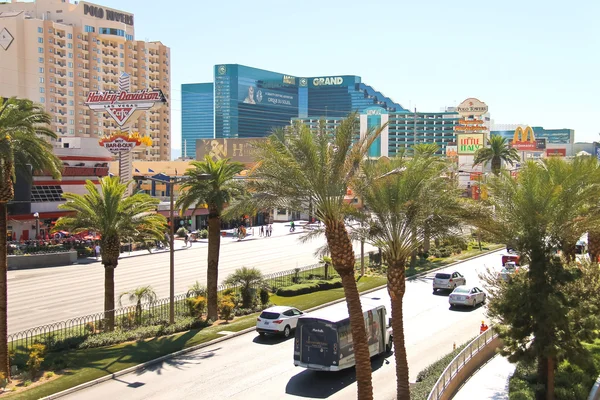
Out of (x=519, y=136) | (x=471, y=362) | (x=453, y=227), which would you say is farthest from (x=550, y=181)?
(x=519, y=136)

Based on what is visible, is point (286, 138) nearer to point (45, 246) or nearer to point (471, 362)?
point (471, 362)

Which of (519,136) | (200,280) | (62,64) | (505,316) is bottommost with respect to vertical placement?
(200,280)

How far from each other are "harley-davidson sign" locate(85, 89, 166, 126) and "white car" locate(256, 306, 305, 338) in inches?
1640

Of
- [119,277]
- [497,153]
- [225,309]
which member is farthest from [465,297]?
[497,153]

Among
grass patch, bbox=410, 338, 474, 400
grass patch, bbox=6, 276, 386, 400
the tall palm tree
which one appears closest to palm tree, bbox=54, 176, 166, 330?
grass patch, bbox=6, 276, 386, 400

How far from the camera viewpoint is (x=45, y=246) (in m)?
50.8

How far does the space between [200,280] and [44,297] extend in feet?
35.3

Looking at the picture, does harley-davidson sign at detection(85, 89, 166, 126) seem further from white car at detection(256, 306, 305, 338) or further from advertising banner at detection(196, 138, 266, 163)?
advertising banner at detection(196, 138, 266, 163)

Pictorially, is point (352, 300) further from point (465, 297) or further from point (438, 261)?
point (438, 261)

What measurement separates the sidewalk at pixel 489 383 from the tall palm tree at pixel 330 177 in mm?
4734

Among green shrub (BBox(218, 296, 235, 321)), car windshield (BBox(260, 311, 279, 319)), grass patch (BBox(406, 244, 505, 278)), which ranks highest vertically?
car windshield (BBox(260, 311, 279, 319))

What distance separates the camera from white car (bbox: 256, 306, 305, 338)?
27.4m

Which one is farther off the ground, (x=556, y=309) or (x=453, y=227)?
(x=453, y=227)

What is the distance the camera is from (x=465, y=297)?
114ft
